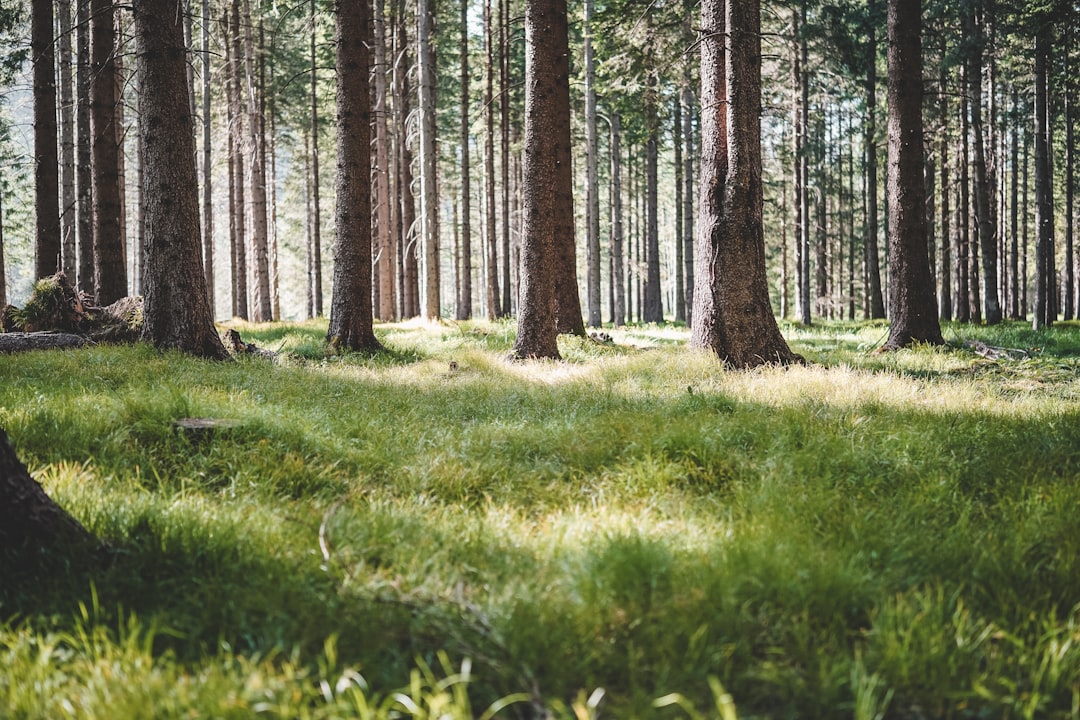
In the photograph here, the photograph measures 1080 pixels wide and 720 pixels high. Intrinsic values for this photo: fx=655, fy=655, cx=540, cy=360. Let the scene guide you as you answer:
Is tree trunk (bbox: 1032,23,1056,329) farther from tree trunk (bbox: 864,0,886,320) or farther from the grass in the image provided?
the grass

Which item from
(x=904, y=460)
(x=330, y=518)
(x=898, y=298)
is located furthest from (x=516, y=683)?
(x=898, y=298)

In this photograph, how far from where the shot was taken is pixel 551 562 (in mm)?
3041

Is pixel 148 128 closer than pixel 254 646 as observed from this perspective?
No

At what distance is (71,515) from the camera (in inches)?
123

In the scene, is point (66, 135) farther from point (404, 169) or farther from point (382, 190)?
point (404, 169)

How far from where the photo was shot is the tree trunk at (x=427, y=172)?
55.1ft

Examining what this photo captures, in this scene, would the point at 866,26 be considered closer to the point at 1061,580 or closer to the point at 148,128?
the point at 148,128

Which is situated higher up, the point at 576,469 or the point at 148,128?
the point at 148,128

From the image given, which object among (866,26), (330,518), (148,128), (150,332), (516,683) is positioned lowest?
(516,683)

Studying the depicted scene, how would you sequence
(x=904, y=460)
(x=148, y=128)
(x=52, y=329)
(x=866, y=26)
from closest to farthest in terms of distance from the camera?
(x=904, y=460) < (x=148, y=128) < (x=52, y=329) < (x=866, y=26)

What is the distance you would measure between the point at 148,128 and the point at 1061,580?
10.1 metres

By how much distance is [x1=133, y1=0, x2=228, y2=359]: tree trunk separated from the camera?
8461mm

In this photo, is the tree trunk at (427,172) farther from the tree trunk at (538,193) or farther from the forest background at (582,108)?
the tree trunk at (538,193)

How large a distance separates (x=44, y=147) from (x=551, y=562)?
1478 cm
